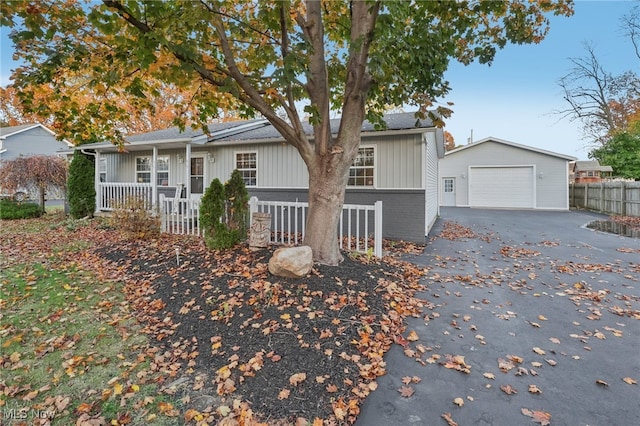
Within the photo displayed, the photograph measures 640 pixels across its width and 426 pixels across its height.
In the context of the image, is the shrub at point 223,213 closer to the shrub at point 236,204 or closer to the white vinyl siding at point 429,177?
the shrub at point 236,204

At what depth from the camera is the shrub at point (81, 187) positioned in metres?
12.5

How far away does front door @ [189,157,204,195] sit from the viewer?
12.4 metres

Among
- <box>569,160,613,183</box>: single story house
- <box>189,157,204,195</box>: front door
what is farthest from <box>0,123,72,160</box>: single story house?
<box>569,160,613,183</box>: single story house

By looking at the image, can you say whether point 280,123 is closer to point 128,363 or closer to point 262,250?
point 262,250

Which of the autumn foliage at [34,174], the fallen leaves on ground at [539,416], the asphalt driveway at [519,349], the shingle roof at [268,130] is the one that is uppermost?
the shingle roof at [268,130]

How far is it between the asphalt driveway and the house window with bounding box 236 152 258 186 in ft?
22.0

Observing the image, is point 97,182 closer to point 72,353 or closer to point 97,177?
point 97,177

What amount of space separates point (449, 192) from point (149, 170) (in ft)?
61.2

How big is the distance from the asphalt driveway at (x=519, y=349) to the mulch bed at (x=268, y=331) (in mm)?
302

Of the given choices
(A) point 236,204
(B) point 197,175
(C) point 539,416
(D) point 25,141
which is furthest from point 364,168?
(D) point 25,141

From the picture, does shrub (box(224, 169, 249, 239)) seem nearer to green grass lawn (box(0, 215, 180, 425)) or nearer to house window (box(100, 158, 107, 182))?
green grass lawn (box(0, 215, 180, 425))

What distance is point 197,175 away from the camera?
12.5m

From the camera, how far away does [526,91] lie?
16.3 meters

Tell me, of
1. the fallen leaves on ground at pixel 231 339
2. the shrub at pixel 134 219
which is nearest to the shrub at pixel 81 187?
the shrub at pixel 134 219
